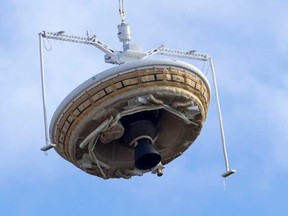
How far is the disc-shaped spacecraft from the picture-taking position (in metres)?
44.7

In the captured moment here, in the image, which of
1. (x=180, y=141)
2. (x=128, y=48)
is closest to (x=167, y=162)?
(x=180, y=141)

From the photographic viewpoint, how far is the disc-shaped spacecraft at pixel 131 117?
44.7 metres

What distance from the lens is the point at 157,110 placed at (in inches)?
1837

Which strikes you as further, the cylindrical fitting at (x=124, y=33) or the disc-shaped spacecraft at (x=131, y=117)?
the cylindrical fitting at (x=124, y=33)

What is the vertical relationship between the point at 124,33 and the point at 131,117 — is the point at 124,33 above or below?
above

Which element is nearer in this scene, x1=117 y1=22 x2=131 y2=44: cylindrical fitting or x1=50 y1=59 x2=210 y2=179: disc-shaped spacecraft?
x1=50 y1=59 x2=210 y2=179: disc-shaped spacecraft

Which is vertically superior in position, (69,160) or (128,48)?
(128,48)

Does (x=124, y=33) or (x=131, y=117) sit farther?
(x=124, y=33)

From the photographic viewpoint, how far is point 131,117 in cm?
4622

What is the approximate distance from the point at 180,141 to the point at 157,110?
6.27 ft

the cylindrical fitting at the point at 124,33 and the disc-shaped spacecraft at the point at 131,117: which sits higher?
the cylindrical fitting at the point at 124,33

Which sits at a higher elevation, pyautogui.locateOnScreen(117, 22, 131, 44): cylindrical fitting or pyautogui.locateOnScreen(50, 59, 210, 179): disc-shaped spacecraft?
pyautogui.locateOnScreen(117, 22, 131, 44): cylindrical fitting

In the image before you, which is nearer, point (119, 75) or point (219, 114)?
point (119, 75)

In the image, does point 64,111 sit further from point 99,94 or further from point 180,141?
point 180,141
